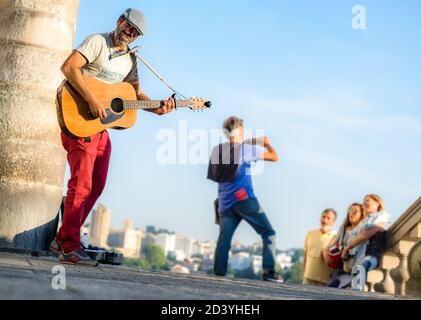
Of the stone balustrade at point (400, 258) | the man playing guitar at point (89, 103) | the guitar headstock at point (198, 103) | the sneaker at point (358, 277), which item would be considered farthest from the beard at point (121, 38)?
the stone balustrade at point (400, 258)

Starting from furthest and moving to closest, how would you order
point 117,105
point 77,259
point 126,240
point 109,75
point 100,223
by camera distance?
point 126,240 < point 100,223 < point 117,105 < point 109,75 < point 77,259

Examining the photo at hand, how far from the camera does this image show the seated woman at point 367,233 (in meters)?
9.23

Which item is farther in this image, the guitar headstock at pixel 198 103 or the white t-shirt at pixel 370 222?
the white t-shirt at pixel 370 222

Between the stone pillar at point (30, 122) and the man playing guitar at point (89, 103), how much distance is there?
93 cm

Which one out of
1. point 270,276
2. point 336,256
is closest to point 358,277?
point 336,256

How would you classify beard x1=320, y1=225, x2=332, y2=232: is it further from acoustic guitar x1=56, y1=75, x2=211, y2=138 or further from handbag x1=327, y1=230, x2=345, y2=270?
acoustic guitar x1=56, y1=75, x2=211, y2=138

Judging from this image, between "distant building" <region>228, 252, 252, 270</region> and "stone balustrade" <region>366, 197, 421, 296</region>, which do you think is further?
"distant building" <region>228, 252, 252, 270</region>

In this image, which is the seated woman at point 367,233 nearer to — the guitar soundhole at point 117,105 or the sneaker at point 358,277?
the sneaker at point 358,277

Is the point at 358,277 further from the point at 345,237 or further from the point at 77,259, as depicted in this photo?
the point at 77,259

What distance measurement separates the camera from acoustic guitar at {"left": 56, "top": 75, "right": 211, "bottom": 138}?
6027 mm

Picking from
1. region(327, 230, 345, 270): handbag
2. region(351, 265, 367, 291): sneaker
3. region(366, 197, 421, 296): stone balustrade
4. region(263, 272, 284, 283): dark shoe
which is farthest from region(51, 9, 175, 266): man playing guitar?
region(366, 197, 421, 296): stone balustrade

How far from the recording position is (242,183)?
864cm

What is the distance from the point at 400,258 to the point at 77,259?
5408 millimetres

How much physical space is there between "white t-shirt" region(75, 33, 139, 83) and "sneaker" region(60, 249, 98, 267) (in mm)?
1251
